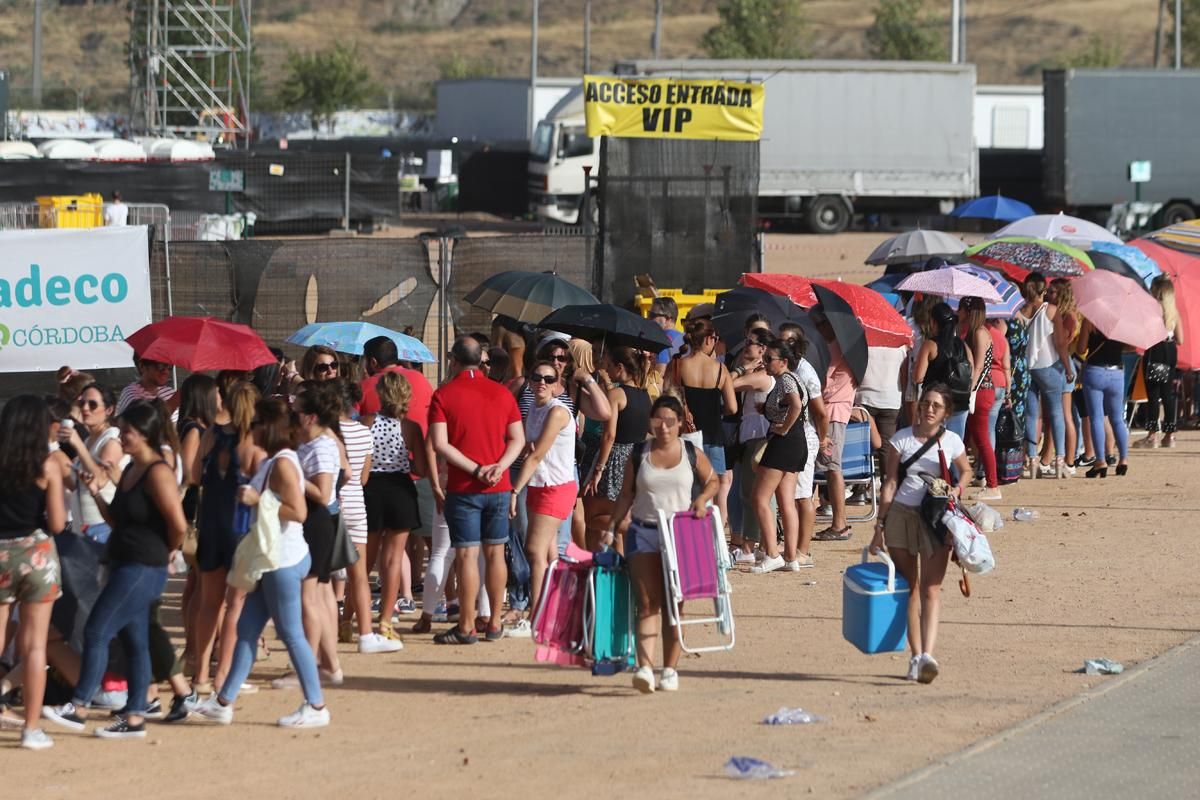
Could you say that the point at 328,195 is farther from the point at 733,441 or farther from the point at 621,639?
the point at 621,639

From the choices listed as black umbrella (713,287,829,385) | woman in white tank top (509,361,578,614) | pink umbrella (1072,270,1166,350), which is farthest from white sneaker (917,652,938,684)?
pink umbrella (1072,270,1166,350)

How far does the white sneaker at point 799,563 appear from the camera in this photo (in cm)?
1169

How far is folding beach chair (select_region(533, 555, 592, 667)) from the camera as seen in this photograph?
27.6 ft

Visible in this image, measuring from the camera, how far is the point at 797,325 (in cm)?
1181

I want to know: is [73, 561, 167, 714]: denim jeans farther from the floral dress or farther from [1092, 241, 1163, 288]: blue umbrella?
[1092, 241, 1163, 288]: blue umbrella

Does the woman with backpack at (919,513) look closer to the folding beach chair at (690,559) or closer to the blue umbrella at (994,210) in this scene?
the folding beach chair at (690,559)

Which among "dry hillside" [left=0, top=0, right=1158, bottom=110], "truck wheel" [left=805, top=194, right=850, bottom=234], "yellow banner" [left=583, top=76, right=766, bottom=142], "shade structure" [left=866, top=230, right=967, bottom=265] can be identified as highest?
"dry hillside" [left=0, top=0, right=1158, bottom=110]

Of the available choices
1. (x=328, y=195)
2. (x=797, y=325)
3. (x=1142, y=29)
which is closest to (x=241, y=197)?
(x=328, y=195)

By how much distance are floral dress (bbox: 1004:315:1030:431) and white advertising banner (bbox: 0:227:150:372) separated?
7405 millimetres

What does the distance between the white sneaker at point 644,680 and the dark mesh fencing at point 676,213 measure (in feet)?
31.9

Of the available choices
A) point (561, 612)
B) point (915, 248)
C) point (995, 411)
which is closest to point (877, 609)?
point (561, 612)

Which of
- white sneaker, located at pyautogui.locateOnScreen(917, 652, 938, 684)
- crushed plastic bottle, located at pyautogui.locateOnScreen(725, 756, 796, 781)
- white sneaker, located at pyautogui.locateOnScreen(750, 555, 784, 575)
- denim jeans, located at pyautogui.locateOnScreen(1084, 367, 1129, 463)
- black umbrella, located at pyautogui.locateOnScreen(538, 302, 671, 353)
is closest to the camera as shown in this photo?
crushed plastic bottle, located at pyautogui.locateOnScreen(725, 756, 796, 781)

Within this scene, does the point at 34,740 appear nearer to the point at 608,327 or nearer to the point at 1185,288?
the point at 608,327

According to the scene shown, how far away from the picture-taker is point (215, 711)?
796 cm
